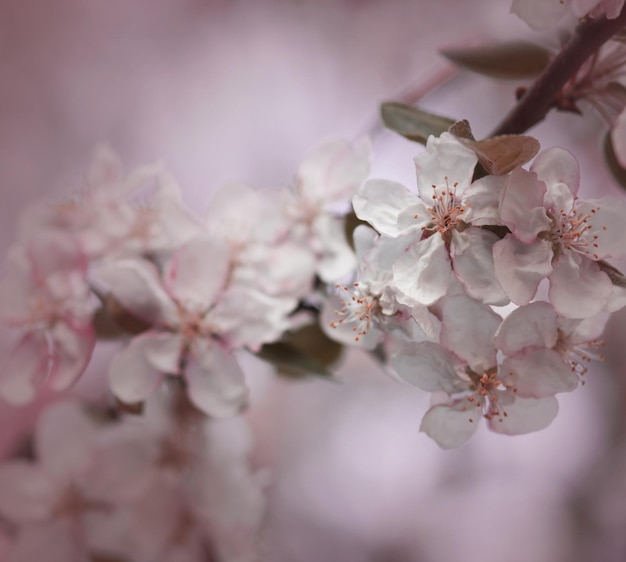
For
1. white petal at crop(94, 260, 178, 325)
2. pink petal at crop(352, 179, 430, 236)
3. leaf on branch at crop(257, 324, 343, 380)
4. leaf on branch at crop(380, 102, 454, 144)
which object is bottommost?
leaf on branch at crop(257, 324, 343, 380)

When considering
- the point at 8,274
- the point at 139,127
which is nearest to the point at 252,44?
the point at 139,127

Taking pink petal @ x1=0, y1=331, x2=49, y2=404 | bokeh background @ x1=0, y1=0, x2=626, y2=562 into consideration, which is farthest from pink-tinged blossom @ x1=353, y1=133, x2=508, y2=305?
bokeh background @ x1=0, y1=0, x2=626, y2=562

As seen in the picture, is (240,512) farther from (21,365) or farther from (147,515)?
(21,365)

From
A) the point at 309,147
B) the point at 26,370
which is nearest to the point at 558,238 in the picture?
the point at 26,370

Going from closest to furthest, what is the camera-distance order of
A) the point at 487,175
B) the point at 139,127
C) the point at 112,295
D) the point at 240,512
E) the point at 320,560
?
the point at 487,175, the point at 112,295, the point at 240,512, the point at 320,560, the point at 139,127

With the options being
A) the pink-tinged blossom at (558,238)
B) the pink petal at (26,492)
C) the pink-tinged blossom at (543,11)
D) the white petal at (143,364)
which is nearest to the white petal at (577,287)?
the pink-tinged blossom at (558,238)

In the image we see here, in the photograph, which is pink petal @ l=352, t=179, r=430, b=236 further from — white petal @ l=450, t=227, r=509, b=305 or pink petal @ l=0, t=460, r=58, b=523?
pink petal @ l=0, t=460, r=58, b=523

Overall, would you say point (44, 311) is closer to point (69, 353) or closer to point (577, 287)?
point (69, 353)
